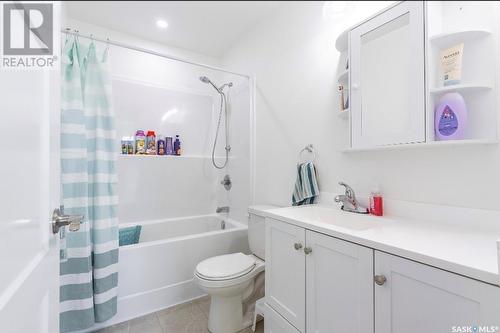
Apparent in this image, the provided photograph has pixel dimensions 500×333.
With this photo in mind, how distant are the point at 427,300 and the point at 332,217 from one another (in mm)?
660

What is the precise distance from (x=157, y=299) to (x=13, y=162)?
165 cm

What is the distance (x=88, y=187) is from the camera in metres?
1.51

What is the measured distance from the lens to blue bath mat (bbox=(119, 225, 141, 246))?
6.64ft

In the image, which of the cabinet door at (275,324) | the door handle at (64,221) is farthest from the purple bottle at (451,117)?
the door handle at (64,221)

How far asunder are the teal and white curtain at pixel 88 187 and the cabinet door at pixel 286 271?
3.46 feet

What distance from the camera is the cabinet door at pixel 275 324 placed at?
1.13 metres

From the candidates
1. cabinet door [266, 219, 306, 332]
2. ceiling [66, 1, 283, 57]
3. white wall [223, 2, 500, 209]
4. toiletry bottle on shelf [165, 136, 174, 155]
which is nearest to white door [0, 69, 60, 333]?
ceiling [66, 1, 283, 57]

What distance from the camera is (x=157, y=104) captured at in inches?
99.0

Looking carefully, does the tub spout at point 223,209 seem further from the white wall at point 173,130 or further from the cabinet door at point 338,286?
the cabinet door at point 338,286

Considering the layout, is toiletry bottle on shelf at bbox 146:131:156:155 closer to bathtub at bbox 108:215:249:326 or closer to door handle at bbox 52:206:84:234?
bathtub at bbox 108:215:249:326

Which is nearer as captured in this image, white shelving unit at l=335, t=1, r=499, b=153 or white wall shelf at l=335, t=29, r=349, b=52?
white shelving unit at l=335, t=1, r=499, b=153

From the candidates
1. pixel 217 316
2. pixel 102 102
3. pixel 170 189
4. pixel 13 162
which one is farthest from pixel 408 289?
pixel 170 189

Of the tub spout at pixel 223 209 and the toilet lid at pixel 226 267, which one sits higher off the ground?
the tub spout at pixel 223 209

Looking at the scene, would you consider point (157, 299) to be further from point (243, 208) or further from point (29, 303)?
point (29, 303)
